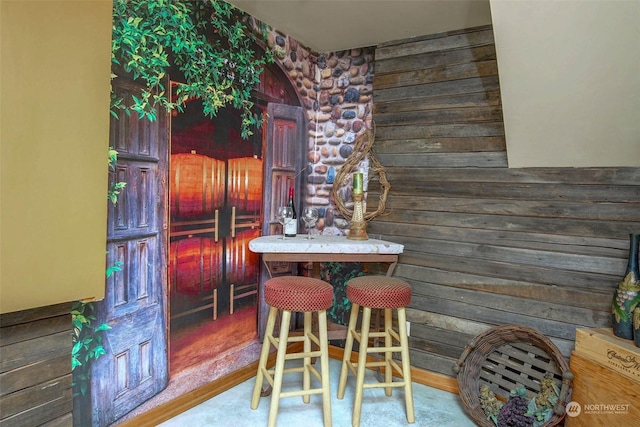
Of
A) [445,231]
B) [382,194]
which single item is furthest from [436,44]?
[445,231]

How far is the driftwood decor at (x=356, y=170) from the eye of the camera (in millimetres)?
3088

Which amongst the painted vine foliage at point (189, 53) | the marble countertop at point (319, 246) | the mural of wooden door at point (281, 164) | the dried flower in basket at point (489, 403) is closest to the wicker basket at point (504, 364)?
the dried flower in basket at point (489, 403)

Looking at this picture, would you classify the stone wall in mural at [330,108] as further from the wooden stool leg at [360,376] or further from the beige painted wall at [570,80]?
the beige painted wall at [570,80]

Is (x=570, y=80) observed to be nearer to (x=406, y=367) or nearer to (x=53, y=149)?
(x=406, y=367)

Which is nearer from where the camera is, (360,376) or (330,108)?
(360,376)

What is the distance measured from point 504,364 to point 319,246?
52.8 inches

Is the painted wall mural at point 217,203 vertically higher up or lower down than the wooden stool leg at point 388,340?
higher up

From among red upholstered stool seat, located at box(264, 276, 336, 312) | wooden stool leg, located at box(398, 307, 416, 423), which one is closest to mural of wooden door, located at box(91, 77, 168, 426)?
red upholstered stool seat, located at box(264, 276, 336, 312)

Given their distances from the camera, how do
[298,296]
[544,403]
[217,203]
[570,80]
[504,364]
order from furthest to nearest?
→ [217,203] < [504,364] < [544,403] < [298,296] < [570,80]

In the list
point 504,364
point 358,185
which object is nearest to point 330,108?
point 358,185

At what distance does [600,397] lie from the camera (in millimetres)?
2051

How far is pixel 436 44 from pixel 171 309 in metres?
2.44

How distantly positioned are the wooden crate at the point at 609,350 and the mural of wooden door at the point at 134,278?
7.59 ft

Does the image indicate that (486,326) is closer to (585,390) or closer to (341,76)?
(585,390)
